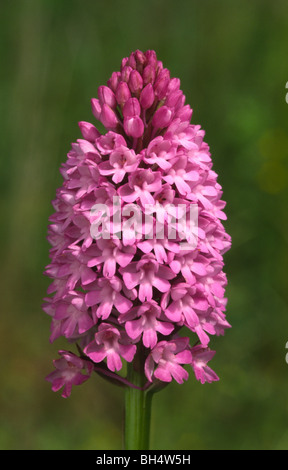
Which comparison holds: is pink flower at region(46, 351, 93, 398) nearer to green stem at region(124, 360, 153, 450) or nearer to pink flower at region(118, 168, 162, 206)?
green stem at region(124, 360, 153, 450)

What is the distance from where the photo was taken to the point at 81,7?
6098 mm

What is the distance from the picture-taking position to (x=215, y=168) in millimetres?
5426

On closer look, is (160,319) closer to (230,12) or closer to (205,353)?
(205,353)

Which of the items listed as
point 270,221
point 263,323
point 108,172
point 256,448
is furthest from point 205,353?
point 270,221

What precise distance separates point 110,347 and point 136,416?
0.40 metres

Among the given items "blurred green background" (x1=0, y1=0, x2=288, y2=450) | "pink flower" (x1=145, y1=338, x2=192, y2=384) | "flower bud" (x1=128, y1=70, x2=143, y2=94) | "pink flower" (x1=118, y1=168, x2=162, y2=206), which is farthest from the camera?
"blurred green background" (x1=0, y1=0, x2=288, y2=450)

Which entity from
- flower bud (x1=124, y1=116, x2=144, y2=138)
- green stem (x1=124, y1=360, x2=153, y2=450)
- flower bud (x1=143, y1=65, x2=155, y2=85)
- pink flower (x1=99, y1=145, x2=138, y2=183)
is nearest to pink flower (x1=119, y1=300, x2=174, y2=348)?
green stem (x1=124, y1=360, x2=153, y2=450)

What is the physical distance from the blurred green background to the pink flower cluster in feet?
5.74

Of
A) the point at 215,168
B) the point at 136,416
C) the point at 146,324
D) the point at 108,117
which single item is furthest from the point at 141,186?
the point at 215,168

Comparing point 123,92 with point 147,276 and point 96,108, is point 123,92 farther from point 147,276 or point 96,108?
point 147,276

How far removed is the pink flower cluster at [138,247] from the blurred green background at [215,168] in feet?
5.74

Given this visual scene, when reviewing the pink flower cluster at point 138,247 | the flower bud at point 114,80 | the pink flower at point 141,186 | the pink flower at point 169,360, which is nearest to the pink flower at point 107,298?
the pink flower cluster at point 138,247

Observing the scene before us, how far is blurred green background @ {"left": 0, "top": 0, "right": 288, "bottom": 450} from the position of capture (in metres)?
4.61

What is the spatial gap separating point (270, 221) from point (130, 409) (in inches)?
107
